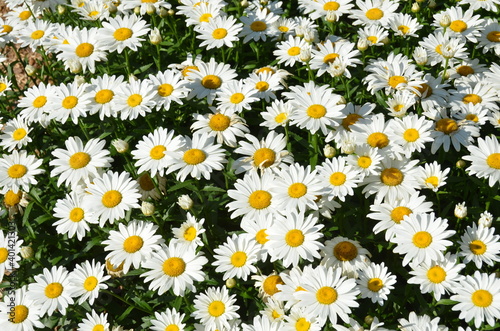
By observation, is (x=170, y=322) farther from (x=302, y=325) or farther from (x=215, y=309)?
(x=302, y=325)

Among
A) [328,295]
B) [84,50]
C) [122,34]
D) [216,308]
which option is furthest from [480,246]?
[84,50]

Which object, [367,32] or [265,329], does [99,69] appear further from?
[265,329]

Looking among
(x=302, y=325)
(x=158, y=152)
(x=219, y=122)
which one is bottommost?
(x=302, y=325)

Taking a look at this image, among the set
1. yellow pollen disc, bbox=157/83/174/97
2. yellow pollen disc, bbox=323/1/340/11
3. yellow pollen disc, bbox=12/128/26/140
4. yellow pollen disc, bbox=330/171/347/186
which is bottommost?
yellow pollen disc, bbox=330/171/347/186

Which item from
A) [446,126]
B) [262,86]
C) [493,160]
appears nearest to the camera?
[493,160]

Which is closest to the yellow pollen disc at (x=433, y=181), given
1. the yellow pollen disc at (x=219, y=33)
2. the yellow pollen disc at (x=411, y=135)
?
the yellow pollen disc at (x=411, y=135)

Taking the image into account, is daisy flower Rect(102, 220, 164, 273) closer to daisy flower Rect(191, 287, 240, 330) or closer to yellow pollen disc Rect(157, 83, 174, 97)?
daisy flower Rect(191, 287, 240, 330)

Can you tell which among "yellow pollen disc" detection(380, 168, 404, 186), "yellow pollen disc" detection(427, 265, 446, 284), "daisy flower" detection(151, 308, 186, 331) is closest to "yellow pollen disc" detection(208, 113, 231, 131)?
"yellow pollen disc" detection(380, 168, 404, 186)
